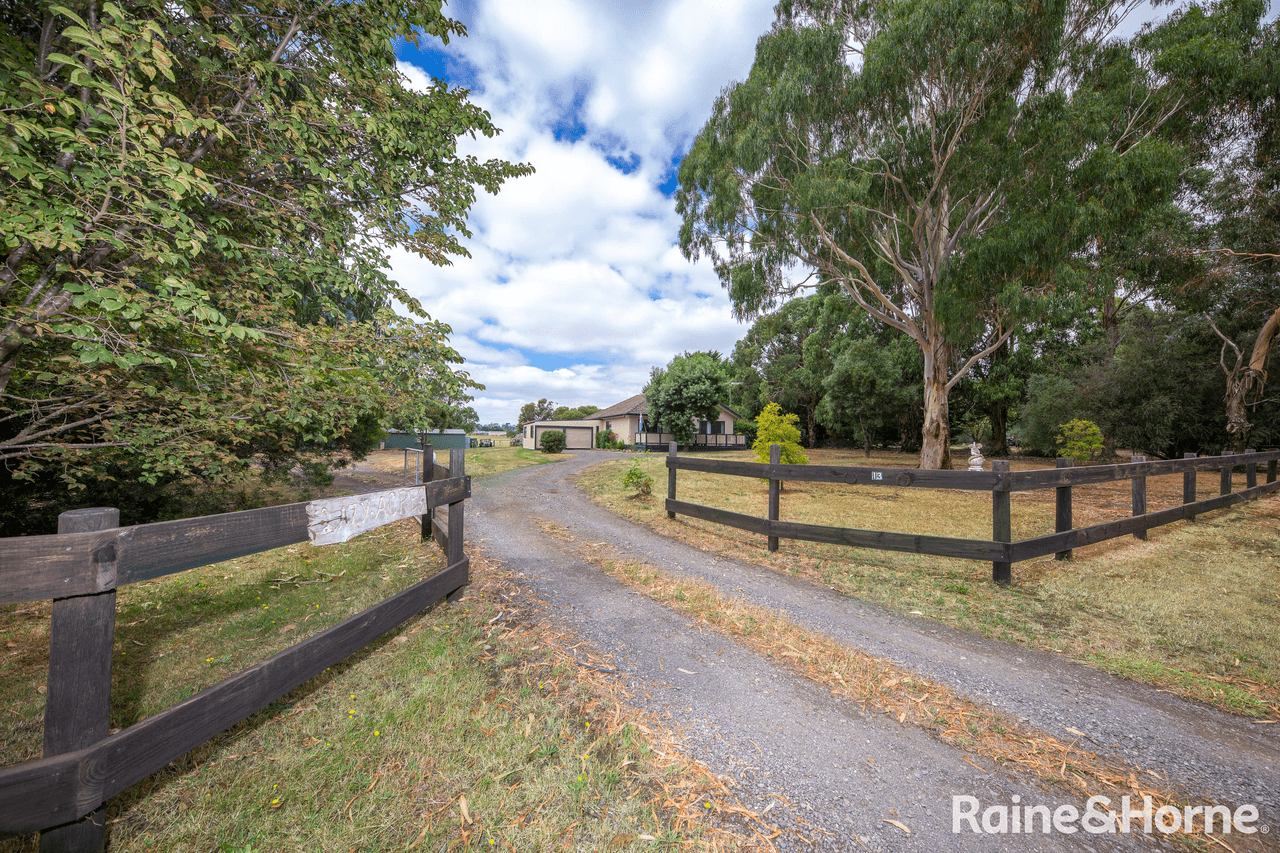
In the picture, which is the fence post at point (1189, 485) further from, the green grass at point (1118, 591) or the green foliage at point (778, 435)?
the green foliage at point (778, 435)

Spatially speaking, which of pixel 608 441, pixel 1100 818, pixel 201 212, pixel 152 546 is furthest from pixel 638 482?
pixel 608 441

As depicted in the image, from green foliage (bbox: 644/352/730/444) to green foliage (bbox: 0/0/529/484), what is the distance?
26707mm

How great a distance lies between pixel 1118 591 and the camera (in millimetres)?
4750

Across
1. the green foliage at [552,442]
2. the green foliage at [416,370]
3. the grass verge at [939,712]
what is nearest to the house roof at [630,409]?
the green foliage at [552,442]

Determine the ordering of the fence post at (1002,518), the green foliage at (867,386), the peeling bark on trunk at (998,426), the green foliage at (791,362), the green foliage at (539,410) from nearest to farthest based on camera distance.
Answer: the fence post at (1002,518), the green foliage at (867,386), the peeling bark on trunk at (998,426), the green foliage at (791,362), the green foliage at (539,410)

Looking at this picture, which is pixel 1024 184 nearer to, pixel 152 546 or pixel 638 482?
pixel 638 482

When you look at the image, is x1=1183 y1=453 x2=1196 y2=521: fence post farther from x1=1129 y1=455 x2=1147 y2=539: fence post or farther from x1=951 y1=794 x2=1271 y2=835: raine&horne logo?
x1=951 y1=794 x2=1271 y2=835: raine&horne logo

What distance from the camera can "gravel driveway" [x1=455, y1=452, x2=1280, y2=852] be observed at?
1949mm

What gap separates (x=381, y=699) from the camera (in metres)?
2.72

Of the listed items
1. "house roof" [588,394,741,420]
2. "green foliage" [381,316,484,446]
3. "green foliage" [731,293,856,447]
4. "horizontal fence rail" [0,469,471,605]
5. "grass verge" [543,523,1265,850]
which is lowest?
"grass verge" [543,523,1265,850]

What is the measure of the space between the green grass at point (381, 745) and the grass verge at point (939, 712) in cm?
145

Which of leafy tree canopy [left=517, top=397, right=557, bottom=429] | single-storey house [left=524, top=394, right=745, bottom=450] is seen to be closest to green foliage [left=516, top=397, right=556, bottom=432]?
leafy tree canopy [left=517, top=397, right=557, bottom=429]

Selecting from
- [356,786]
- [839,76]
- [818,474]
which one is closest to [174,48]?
[356,786]

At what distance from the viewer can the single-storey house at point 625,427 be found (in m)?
35.2
